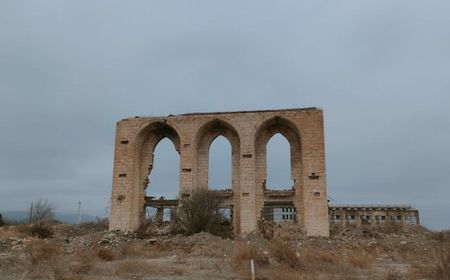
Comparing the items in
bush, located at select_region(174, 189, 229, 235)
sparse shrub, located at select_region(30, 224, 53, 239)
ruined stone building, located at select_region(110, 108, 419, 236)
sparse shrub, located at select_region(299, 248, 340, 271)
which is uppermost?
ruined stone building, located at select_region(110, 108, 419, 236)

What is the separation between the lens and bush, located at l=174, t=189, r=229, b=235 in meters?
23.0

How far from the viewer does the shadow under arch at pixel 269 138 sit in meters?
25.6

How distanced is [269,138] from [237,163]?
2.36m

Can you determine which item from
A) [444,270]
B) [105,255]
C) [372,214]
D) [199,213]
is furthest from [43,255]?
[372,214]

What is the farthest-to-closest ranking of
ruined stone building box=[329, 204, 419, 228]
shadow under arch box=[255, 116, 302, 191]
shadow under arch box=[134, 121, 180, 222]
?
ruined stone building box=[329, 204, 419, 228], shadow under arch box=[134, 121, 180, 222], shadow under arch box=[255, 116, 302, 191]

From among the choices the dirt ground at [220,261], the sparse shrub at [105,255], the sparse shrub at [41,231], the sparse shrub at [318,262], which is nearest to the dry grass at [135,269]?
the dirt ground at [220,261]

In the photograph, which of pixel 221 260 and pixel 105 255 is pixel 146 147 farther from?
pixel 221 260

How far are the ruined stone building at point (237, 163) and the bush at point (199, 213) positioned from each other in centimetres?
157

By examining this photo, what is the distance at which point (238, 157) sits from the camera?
2650cm

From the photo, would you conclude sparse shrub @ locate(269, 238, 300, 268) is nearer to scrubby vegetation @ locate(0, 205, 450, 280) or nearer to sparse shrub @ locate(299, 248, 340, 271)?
scrubby vegetation @ locate(0, 205, 450, 280)

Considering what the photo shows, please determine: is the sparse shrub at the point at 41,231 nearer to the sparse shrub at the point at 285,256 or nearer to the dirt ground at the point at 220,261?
the dirt ground at the point at 220,261

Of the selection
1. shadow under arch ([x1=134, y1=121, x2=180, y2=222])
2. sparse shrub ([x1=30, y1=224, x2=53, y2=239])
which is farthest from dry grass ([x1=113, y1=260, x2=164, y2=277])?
sparse shrub ([x1=30, y1=224, x2=53, y2=239])

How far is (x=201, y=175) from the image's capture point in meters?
26.7

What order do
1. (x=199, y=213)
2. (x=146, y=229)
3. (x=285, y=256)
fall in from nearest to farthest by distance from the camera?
1. (x=285, y=256)
2. (x=199, y=213)
3. (x=146, y=229)
